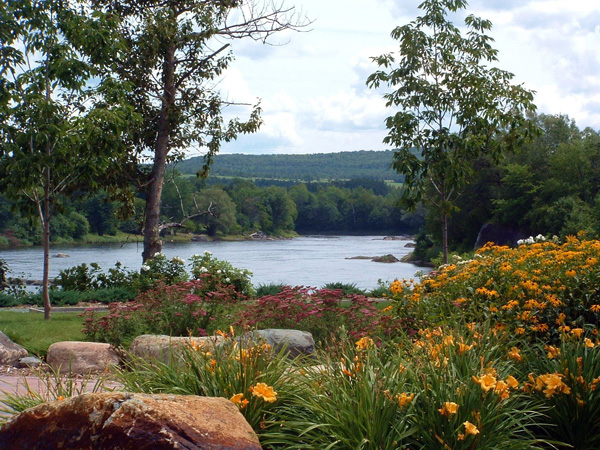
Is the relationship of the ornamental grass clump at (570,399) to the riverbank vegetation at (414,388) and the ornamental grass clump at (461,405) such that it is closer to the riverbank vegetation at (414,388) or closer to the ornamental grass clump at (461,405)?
the riverbank vegetation at (414,388)

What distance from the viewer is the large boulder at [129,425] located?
2797 millimetres

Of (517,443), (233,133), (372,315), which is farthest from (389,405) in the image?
(233,133)

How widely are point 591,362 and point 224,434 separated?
230 cm

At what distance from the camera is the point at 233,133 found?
55.9ft

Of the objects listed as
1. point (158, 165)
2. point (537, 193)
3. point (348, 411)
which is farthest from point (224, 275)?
point (537, 193)

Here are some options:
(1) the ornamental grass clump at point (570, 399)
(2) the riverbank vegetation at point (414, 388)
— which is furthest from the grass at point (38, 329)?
(1) the ornamental grass clump at point (570, 399)

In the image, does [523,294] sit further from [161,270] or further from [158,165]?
[158,165]

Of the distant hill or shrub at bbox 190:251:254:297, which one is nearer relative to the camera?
shrub at bbox 190:251:254:297

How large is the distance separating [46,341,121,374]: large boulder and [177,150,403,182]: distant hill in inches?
4000

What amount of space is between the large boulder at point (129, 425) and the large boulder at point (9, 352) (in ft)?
17.1

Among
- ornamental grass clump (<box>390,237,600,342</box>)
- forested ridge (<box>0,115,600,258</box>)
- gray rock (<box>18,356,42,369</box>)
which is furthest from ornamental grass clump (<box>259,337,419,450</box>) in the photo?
forested ridge (<box>0,115,600,258</box>)

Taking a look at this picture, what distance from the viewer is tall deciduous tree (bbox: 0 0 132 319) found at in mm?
10258

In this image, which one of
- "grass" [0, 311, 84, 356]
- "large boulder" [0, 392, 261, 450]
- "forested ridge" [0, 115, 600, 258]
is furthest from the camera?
"forested ridge" [0, 115, 600, 258]

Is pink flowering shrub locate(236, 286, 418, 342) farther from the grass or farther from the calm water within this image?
the calm water
